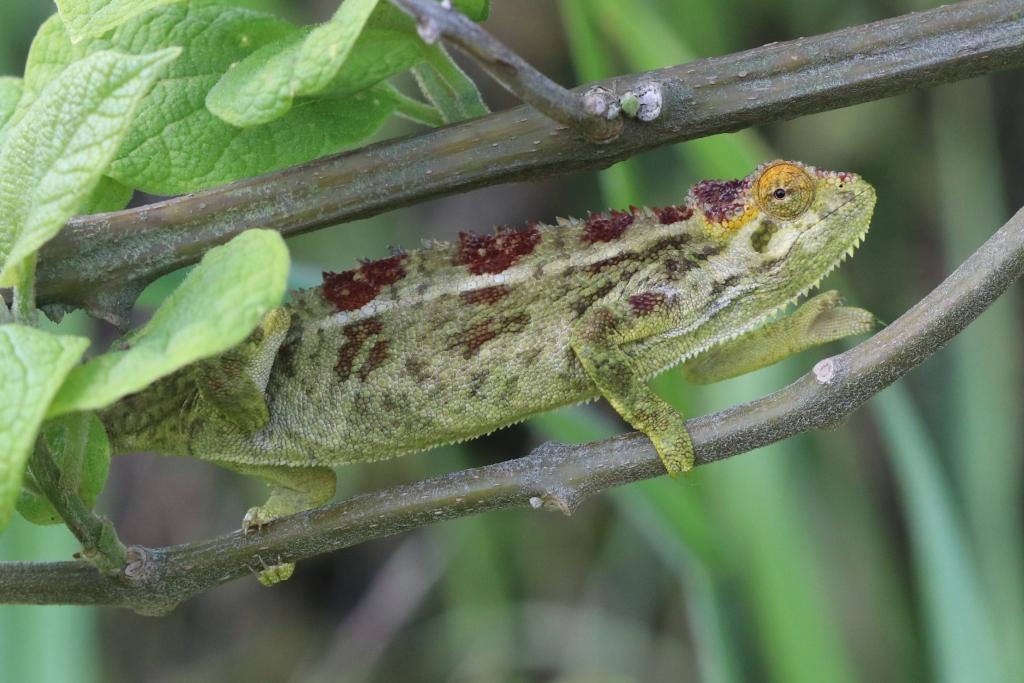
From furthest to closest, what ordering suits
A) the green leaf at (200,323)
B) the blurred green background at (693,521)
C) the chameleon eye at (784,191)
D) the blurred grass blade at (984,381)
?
1. the blurred grass blade at (984,381)
2. the blurred green background at (693,521)
3. the chameleon eye at (784,191)
4. the green leaf at (200,323)

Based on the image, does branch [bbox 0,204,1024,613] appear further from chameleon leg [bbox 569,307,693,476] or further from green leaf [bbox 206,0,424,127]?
green leaf [bbox 206,0,424,127]

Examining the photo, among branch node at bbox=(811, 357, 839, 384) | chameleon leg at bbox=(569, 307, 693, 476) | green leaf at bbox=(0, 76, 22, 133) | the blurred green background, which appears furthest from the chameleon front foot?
green leaf at bbox=(0, 76, 22, 133)

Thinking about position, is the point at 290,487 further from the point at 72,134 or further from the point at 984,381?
the point at 984,381

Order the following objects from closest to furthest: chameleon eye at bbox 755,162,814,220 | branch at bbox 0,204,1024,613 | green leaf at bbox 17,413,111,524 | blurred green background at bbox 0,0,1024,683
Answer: green leaf at bbox 17,413,111,524, branch at bbox 0,204,1024,613, chameleon eye at bbox 755,162,814,220, blurred green background at bbox 0,0,1024,683

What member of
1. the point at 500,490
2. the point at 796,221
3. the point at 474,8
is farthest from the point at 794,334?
the point at 474,8

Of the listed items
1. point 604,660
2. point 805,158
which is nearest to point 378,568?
point 604,660

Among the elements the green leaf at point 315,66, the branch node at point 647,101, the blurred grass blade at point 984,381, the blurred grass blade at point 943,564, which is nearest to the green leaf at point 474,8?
the green leaf at point 315,66

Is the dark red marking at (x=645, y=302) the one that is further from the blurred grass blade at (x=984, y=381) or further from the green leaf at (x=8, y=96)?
the blurred grass blade at (x=984, y=381)
